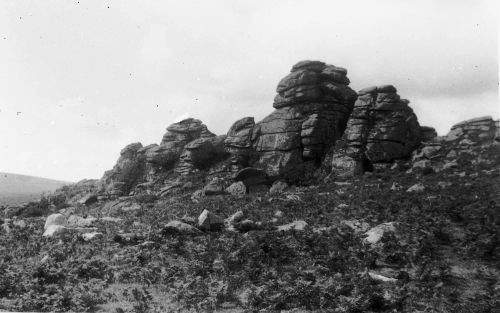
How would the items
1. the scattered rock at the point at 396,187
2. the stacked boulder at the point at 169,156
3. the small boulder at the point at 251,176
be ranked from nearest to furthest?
1. the scattered rock at the point at 396,187
2. the small boulder at the point at 251,176
3. the stacked boulder at the point at 169,156

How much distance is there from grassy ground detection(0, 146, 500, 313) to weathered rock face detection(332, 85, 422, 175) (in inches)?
503

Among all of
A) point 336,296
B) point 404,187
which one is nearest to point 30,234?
point 336,296

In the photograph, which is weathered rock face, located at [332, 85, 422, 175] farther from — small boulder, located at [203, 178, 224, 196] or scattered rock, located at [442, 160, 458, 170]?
small boulder, located at [203, 178, 224, 196]

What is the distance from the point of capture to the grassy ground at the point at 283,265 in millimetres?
10500

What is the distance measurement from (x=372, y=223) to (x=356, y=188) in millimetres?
10070

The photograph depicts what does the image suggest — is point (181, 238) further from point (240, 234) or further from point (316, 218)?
point (316, 218)

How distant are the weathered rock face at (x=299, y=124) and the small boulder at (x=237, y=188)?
3674 millimetres

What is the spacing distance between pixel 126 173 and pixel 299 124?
921 inches

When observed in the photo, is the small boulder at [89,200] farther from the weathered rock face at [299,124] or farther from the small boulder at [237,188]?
the small boulder at [237,188]

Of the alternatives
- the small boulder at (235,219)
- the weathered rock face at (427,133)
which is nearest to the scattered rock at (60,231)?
the small boulder at (235,219)

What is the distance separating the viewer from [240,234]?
17500mm

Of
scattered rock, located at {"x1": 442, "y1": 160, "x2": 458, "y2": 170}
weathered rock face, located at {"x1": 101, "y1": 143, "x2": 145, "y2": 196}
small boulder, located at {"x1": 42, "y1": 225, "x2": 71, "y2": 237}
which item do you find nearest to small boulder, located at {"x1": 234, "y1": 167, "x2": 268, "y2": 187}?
scattered rock, located at {"x1": 442, "y1": 160, "x2": 458, "y2": 170}

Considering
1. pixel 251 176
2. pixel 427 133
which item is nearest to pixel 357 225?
pixel 251 176

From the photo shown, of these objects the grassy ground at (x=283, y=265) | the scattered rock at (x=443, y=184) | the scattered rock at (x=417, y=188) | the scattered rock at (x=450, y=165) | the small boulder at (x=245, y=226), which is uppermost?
the scattered rock at (x=450, y=165)
